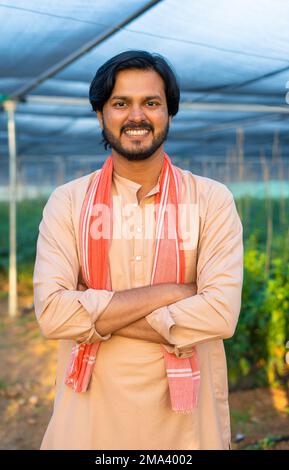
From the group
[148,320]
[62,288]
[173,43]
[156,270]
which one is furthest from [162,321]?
[173,43]

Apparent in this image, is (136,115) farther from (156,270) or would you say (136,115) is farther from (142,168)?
(156,270)

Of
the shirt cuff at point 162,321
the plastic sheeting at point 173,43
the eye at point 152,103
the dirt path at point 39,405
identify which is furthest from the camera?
the dirt path at point 39,405

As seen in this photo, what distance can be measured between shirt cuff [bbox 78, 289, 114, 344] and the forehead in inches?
20.9

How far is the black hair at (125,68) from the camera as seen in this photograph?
1659 millimetres

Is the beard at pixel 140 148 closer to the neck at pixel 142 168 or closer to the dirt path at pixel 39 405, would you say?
the neck at pixel 142 168

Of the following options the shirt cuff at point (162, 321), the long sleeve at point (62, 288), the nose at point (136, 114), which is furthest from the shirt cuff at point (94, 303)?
the nose at point (136, 114)

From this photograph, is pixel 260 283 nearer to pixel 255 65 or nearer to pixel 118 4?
pixel 255 65

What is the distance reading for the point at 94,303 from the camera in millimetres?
1574

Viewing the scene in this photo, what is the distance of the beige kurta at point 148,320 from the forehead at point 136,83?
245 mm

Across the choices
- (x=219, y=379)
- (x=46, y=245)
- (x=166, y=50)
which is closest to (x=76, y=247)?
(x=46, y=245)

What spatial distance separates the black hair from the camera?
1659 millimetres

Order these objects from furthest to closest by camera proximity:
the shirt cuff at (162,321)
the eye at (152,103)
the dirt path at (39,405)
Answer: the dirt path at (39,405), the eye at (152,103), the shirt cuff at (162,321)

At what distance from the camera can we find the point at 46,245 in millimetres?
1690

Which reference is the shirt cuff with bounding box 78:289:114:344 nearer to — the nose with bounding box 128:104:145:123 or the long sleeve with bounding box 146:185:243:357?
the long sleeve with bounding box 146:185:243:357
